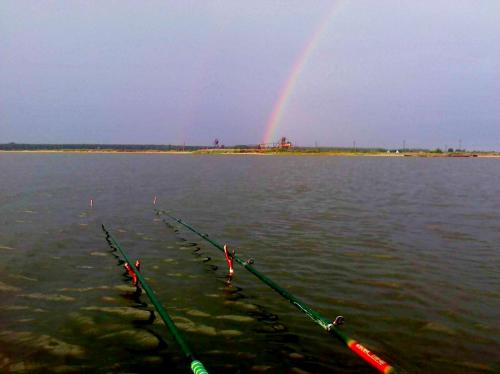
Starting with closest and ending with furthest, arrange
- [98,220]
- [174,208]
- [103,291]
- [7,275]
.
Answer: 1. [103,291]
2. [7,275]
3. [98,220]
4. [174,208]

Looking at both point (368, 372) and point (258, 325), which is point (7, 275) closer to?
point (258, 325)

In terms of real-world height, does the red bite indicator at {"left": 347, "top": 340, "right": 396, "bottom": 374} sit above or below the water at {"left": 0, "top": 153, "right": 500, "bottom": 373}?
above

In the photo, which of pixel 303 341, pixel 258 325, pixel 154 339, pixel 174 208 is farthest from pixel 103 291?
pixel 174 208

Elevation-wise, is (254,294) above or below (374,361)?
below

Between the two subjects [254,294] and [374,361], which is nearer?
[374,361]

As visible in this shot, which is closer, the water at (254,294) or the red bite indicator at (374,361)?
the red bite indicator at (374,361)

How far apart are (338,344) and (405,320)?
2.12 meters

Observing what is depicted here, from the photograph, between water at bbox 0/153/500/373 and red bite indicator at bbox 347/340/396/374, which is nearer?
red bite indicator at bbox 347/340/396/374

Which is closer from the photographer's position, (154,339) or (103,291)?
(154,339)

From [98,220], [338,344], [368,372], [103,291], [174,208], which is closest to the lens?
[368,372]

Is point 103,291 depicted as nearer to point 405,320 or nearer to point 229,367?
point 229,367

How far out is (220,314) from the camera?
9609mm

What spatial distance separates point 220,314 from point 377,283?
486 cm

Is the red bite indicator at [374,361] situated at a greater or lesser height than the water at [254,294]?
greater
